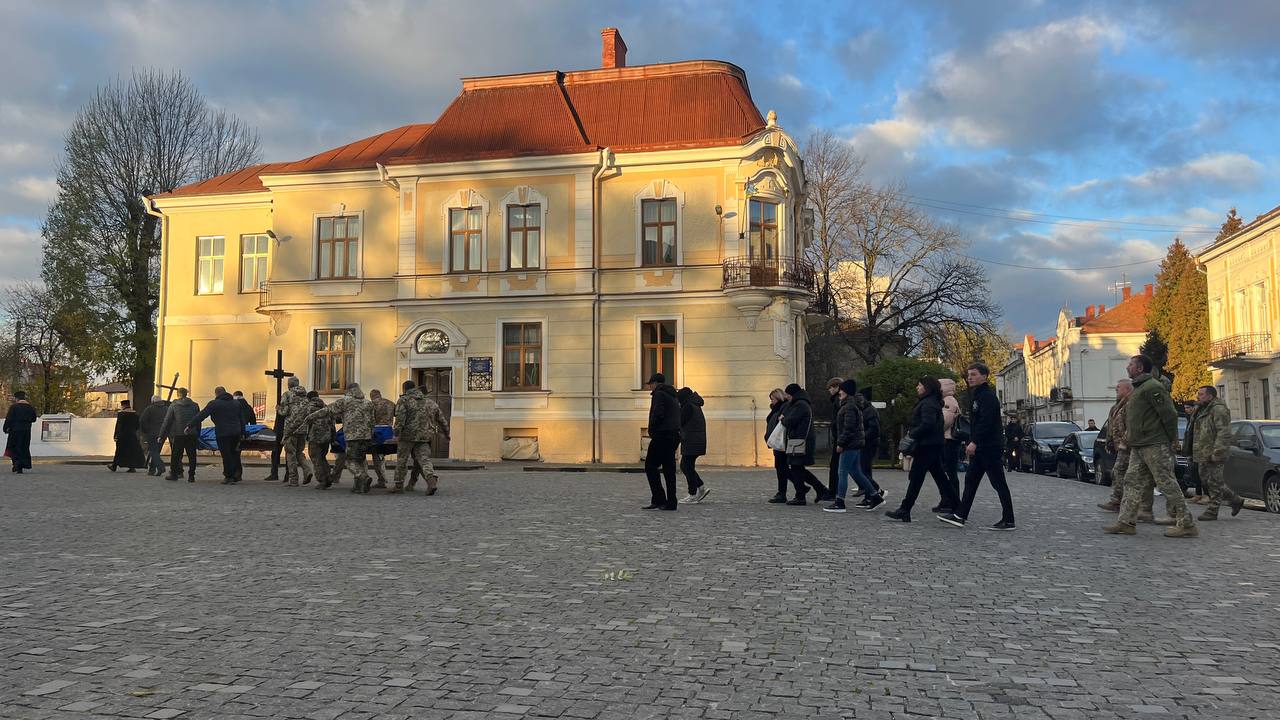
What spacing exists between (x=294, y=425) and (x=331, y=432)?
720 millimetres

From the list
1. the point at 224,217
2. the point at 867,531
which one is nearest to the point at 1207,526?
the point at 867,531

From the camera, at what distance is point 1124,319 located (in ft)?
250

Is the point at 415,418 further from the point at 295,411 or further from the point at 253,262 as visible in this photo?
the point at 253,262

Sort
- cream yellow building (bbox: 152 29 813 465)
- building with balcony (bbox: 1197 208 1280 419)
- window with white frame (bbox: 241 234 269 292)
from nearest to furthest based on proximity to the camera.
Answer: cream yellow building (bbox: 152 29 813 465), window with white frame (bbox: 241 234 269 292), building with balcony (bbox: 1197 208 1280 419)

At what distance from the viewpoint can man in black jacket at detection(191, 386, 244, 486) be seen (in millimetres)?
18312

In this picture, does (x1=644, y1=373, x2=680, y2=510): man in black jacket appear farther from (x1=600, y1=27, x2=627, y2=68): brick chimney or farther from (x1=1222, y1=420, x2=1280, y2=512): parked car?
(x1=600, y1=27, x2=627, y2=68): brick chimney

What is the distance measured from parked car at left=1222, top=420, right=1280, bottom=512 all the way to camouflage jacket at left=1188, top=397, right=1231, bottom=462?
43.1 inches

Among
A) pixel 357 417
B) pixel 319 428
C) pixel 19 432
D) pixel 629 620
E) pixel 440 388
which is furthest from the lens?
pixel 440 388

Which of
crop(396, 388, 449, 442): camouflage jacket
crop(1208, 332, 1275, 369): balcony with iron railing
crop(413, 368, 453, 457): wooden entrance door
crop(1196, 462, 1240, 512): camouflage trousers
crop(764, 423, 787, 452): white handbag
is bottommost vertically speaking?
crop(1196, 462, 1240, 512): camouflage trousers

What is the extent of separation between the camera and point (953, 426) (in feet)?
41.0

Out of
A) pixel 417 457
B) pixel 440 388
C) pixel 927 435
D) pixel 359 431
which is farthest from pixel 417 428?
pixel 440 388

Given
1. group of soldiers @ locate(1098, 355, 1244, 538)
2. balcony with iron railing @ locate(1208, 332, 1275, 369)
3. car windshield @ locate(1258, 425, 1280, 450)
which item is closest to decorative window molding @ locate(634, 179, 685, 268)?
car windshield @ locate(1258, 425, 1280, 450)

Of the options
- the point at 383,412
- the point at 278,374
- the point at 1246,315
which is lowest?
the point at 383,412

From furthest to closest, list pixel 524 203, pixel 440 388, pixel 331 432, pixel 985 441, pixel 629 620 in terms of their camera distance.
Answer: pixel 440 388
pixel 524 203
pixel 331 432
pixel 985 441
pixel 629 620
